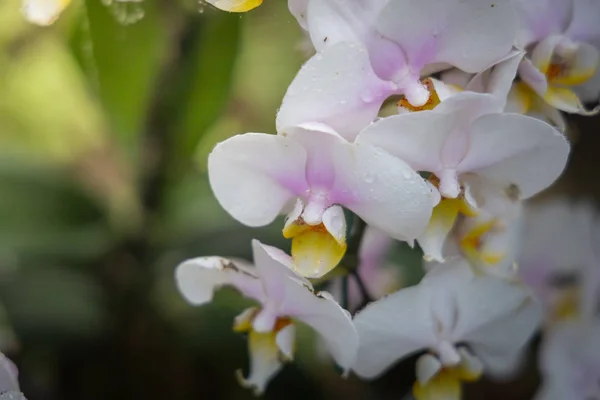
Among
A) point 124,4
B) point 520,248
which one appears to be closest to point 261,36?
point 124,4

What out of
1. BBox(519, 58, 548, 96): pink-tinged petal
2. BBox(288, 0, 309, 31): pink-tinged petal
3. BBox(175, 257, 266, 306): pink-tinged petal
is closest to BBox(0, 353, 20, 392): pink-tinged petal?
BBox(175, 257, 266, 306): pink-tinged petal

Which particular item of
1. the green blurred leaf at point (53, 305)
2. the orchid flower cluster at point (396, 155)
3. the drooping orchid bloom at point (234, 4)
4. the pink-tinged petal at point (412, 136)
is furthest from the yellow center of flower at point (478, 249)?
the green blurred leaf at point (53, 305)

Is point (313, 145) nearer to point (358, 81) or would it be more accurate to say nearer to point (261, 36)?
point (358, 81)

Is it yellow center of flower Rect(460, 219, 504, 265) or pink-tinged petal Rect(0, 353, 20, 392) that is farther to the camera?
yellow center of flower Rect(460, 219, 504, 265)

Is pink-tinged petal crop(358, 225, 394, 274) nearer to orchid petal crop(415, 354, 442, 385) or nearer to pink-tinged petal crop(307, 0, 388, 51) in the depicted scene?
orchid petal crop(415, 354, 442, 385)

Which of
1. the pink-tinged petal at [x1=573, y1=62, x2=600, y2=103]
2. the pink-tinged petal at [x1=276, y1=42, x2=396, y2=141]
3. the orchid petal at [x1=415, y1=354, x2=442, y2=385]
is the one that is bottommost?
the orchid petal at [x1=415, y1=354, x2=442, y2=385]

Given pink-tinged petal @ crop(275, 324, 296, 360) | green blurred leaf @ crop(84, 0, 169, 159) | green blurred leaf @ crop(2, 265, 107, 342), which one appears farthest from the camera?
green blurred leaf @ crop(2, 265, 107, 342)

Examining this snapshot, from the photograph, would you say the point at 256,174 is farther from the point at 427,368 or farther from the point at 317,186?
the point at 427,368
